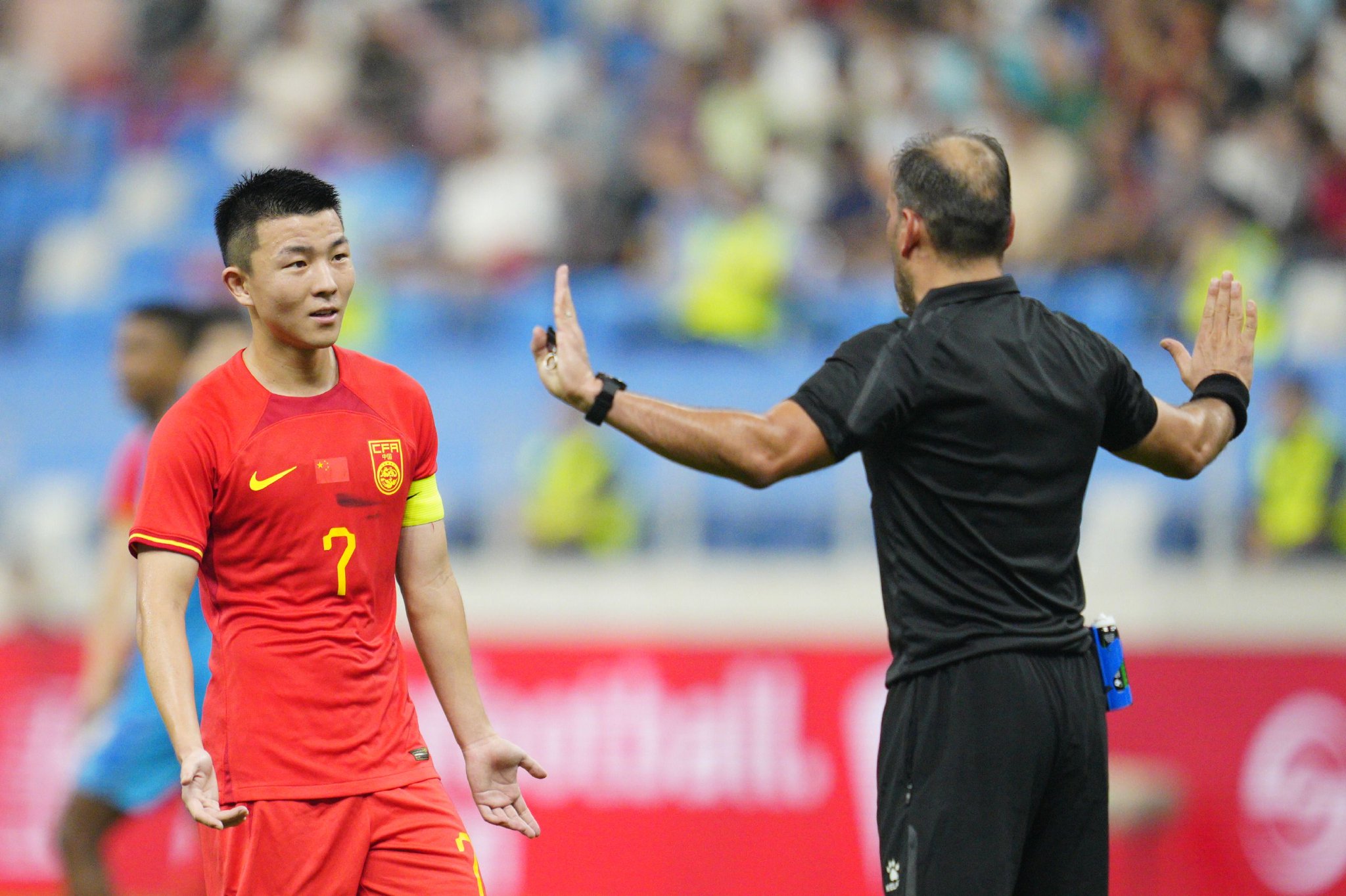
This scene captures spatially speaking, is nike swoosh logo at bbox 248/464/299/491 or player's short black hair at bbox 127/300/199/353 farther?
player's short black hair at bbox 127/300/199/353

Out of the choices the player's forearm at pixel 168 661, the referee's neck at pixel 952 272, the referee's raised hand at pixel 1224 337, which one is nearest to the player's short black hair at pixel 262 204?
the player's forearm at pixel 168 661

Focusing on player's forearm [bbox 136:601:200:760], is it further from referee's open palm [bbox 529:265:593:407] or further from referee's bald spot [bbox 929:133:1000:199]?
referee's bald spot [bbox 929:133:1000:199]

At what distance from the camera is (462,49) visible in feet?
41.0

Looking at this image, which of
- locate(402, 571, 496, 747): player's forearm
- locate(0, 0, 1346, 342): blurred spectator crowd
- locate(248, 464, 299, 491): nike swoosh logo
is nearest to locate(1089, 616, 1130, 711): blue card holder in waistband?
locate(402, 571, 496, 747): player's forearm

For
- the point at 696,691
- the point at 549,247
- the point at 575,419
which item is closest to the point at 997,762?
the point at 696,691

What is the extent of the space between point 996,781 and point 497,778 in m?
1.23

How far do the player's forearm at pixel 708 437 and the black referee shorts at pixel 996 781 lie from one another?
0.65 meters

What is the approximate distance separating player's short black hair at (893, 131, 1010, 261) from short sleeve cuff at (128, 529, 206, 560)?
1.85 meters

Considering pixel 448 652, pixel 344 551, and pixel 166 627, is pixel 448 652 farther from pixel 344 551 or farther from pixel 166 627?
pixel 166 627

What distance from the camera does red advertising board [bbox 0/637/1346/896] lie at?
7879 mm

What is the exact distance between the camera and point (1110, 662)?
3912 mm

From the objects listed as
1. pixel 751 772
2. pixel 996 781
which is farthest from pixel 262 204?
pixel 751 772

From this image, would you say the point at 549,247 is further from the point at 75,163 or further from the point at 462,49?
the point at 75,163

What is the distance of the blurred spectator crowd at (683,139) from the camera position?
406 inches
